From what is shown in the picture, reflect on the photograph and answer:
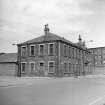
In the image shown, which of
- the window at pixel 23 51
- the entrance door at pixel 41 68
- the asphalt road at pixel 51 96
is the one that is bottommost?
the asphalt road at pixel 51 96

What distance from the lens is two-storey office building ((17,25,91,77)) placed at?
26.3 meters

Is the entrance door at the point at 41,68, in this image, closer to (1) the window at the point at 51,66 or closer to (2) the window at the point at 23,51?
(1) the window at the point at 51,66

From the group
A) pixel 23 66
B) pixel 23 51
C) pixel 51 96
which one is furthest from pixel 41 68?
pixel 51 96

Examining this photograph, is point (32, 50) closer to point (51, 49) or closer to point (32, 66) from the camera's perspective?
point (32, 66)

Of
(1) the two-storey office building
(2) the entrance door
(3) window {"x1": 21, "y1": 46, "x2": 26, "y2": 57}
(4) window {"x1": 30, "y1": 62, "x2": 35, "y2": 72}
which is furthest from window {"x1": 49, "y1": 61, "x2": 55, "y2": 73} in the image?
(3) window {"x1": 21, "y1": 46, "x2": 26, "y2": 57}

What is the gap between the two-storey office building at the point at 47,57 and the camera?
26.3m

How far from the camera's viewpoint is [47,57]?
88.3 ft

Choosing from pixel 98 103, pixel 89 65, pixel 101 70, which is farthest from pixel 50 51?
pixel 101 70

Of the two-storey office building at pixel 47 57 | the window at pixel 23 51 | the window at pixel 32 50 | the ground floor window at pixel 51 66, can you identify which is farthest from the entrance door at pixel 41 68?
the window at pixel 23 51

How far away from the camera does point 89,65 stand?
41.5m

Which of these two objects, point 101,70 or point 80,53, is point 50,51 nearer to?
point 80,53

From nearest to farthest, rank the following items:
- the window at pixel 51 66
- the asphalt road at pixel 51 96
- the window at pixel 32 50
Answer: the asphalt road at pixel 51 96 < the window at pixel 51 66 < the window at pixel 32 50

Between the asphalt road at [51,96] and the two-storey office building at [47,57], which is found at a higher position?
the two-storey office building at [47,57]

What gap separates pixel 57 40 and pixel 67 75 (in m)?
5.61
